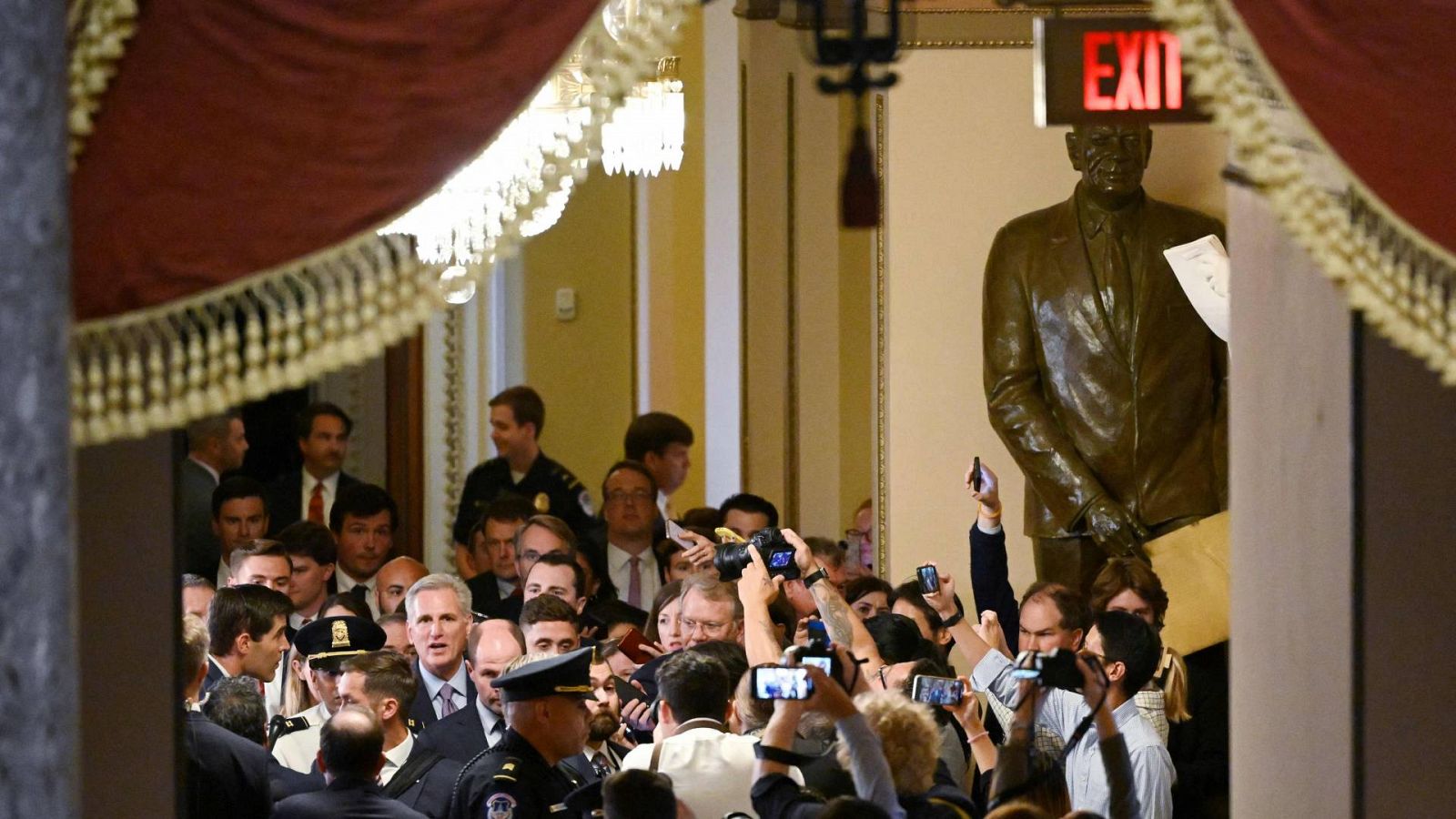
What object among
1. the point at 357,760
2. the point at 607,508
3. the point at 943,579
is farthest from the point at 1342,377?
the point at 607,508

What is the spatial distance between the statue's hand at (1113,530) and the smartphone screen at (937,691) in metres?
3.16

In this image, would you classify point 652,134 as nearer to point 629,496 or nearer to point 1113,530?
point 629,496

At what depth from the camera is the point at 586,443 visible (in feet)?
35.4

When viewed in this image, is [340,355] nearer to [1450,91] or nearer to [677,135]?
[1450,91]

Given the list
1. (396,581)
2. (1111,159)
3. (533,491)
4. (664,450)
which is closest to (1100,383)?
(1111,159)

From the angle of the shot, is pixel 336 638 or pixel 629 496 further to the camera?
pixel 629 496

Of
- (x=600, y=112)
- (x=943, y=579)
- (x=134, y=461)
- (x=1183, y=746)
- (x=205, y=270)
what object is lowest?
(x=1183, y=746)

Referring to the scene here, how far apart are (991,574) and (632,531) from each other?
1.92 m

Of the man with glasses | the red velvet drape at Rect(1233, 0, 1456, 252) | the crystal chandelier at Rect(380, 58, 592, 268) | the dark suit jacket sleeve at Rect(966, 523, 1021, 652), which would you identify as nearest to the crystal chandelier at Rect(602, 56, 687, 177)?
the man with glasses

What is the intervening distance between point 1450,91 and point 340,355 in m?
1.59

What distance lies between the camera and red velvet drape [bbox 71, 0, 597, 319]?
116 inches

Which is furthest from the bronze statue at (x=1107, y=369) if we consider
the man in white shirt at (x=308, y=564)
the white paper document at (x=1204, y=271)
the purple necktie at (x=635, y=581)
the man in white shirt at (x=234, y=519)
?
the man in white shirt at (x=234, y=519)

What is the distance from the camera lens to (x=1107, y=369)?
7934mm

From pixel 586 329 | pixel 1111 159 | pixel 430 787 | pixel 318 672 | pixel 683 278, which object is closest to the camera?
pixel 430 787
